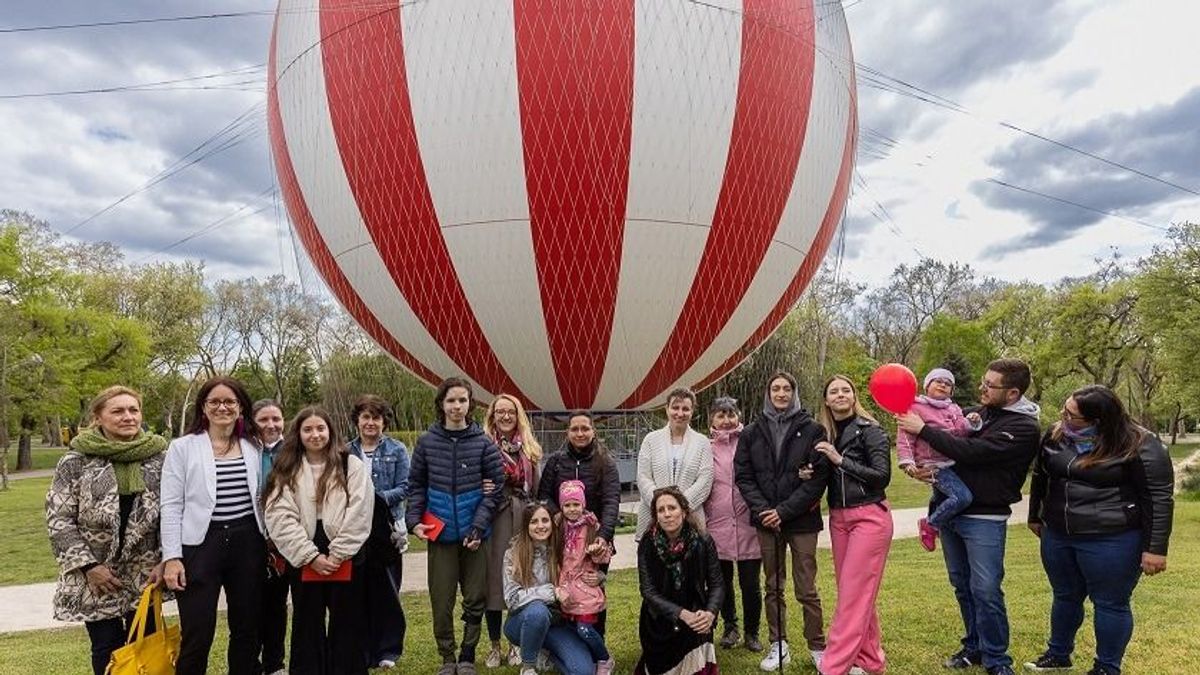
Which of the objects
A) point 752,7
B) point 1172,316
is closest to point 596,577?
point 752,7

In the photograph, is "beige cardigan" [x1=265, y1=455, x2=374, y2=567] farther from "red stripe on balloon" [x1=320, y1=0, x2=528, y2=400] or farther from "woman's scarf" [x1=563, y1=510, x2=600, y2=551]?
"red stripe on balloon" [x1=320, y1=0, x2=528, y2=400]

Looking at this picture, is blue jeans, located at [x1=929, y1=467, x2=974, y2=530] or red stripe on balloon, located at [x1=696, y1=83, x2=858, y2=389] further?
red stripe on balloon, located at [x1=696, y1=83, x2=858, y2=389]

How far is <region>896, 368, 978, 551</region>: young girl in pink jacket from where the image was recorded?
359 centimetres

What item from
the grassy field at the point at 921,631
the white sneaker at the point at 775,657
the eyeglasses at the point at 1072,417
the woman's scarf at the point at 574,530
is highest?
the eyeglasses at the point at 1072,417

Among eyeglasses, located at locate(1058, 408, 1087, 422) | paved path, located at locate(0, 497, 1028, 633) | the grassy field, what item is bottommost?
paved path, located at locate(0, 497, 1028, 633)

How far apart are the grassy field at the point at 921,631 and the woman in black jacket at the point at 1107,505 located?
476mm

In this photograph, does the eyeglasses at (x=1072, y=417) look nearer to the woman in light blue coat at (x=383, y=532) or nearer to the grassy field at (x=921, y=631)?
the grassy field at (x=921, y=631)

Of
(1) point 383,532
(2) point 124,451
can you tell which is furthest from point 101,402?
(1) point 383,532

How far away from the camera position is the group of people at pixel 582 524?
311 centimetres

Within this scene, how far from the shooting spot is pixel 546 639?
370 cm

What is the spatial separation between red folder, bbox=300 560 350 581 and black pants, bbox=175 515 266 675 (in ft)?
0.55

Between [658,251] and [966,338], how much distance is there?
85.5 feet

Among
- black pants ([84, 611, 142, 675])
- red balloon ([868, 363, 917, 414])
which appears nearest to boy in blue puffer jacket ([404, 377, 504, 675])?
black pants ([84, 611, 142, 675])

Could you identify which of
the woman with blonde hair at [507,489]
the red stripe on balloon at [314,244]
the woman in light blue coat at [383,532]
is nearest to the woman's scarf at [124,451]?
the woman in light blue coat at [383,532]
